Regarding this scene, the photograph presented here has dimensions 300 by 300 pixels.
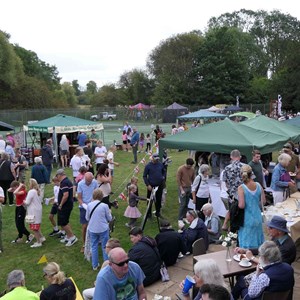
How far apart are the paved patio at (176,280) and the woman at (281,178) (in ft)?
4.68

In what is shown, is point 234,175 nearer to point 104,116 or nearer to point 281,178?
point 281,178

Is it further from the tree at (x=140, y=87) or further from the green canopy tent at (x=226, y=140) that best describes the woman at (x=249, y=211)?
the tree at (x=140, y=87)

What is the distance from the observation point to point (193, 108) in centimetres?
4116

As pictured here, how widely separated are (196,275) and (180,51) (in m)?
52.6

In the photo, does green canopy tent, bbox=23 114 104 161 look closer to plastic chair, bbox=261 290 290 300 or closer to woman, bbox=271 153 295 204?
woman, bbox=271 153 295 204

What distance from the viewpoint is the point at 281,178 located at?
7727 millimetres

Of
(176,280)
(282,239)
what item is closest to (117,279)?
(282,239)

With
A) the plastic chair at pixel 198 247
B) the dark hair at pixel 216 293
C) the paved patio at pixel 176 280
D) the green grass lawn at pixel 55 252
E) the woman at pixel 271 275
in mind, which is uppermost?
the dark hair at pixel 216 293

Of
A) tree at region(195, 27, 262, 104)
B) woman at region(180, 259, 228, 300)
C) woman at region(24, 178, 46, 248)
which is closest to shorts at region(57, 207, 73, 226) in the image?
woman at region(24, 178, 46, 248)

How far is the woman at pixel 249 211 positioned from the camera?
5.60 m

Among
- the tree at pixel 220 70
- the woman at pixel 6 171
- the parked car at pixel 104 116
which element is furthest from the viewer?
the tree at pixel 220 70

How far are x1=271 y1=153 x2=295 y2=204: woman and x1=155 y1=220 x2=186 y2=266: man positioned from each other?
276 centimetres

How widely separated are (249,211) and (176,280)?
1544mm

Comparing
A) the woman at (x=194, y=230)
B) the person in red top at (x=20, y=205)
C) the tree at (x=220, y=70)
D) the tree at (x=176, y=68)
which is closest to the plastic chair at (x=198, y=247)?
the woman at (x=194, y=230)
